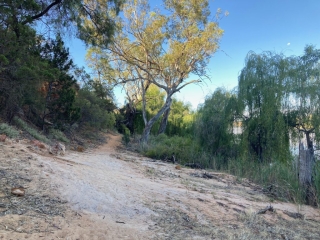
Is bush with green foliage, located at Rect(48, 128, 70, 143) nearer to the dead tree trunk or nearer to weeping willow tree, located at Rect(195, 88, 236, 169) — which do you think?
weeping willow tree, located at Rect(195, 88, 236, 169)

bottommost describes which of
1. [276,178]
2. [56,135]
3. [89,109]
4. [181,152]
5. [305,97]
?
[276,178]

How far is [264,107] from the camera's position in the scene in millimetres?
12211

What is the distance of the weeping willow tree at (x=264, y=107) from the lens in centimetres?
1198

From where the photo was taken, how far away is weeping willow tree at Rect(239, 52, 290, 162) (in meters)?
12.0

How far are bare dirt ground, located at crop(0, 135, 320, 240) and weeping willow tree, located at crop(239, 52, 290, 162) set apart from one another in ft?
19.1

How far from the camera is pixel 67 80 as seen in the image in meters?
12.7

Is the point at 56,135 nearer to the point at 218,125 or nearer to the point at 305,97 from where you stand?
the point at 218,125

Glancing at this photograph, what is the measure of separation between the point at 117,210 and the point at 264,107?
979 cm

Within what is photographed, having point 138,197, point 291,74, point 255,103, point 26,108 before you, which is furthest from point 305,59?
point 26,108

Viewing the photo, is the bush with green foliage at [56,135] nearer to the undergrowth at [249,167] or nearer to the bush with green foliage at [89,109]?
the bush with green foliage at [89,109]

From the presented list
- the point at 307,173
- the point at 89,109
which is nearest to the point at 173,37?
the point at 89,109

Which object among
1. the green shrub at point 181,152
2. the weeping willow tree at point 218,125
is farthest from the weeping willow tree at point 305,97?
the green shrub at point 181,152

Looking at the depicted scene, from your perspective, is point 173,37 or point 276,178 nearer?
point 276,178

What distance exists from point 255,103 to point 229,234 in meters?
9.83
